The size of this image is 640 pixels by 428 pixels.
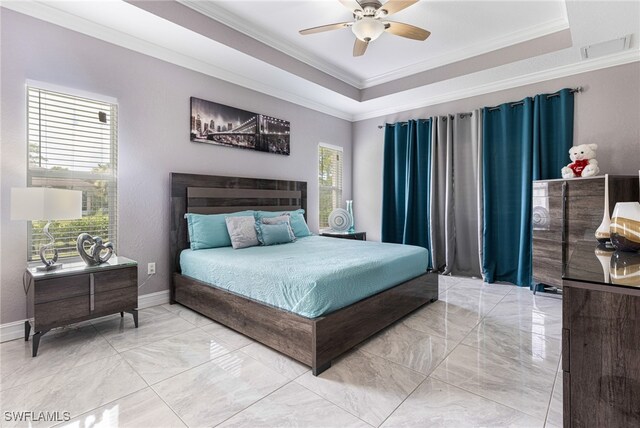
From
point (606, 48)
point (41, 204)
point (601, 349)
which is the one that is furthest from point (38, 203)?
point (606, 48)

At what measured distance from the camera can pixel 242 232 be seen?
10.7 feet

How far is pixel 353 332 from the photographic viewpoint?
220 cm

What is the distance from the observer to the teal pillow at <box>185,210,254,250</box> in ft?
10.5

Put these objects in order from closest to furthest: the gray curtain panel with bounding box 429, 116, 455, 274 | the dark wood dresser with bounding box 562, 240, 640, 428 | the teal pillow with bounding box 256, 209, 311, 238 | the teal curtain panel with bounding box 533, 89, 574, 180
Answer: the dark wood dresser with bounding box 562, 240, 640, 428
the teal curtain panel with bounding box 533, 89, 574, 180
the teal pillow with bounding box 256, 209, 311, 238
the gray curtain panel with bounding box 429, 116, 455, 274

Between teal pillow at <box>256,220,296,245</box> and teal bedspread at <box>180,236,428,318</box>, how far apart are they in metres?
0.15

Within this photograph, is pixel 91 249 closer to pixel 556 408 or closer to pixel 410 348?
pixel 410 348

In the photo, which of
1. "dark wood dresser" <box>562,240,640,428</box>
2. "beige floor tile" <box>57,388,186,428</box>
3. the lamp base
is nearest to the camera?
"dark wood dresser" <box>562,240,640,428</box>

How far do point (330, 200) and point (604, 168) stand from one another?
360 cm

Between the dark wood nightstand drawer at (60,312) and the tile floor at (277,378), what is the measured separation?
0.20 meters

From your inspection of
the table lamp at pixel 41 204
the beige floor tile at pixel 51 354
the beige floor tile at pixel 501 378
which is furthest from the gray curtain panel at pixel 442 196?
the table lamp at pixel 41 204

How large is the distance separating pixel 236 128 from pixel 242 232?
55.8 inches

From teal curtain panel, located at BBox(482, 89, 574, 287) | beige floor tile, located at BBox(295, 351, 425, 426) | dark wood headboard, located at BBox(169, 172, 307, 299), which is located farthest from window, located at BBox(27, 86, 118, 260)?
teal curtain panel, located at BBox(482, 89, 574, 287)

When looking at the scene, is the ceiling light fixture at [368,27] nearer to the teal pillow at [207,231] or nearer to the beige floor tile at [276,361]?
the teal pillow at [207,231]

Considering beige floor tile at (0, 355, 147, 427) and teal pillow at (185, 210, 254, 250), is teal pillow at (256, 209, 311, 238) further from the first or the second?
beige floor tile at (0, 355, 147, 427)
